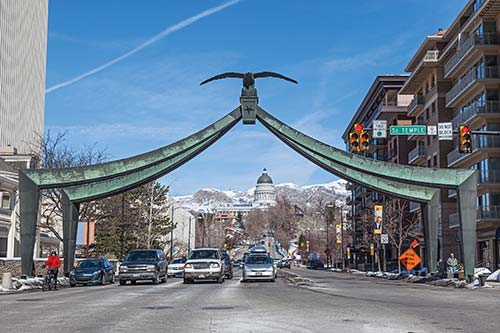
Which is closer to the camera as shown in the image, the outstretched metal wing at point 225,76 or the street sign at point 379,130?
the street sign at point 379,130

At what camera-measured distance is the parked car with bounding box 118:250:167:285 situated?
33500 mm

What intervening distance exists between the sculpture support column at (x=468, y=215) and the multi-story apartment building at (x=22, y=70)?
5607 cm

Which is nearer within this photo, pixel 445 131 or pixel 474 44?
pixel 445 131

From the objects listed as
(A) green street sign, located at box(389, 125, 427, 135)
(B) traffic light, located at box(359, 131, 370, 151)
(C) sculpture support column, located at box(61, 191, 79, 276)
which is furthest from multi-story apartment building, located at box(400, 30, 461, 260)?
(C) sculpture support column, located at box(61, 191, 79, 276)

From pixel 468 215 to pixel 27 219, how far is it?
72.6 feet

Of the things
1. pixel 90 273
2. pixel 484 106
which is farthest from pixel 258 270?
pixel 484 106

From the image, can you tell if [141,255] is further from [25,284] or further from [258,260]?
[258,260]

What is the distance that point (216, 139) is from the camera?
37.1 meters

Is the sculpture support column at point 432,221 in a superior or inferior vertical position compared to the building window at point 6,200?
inferior

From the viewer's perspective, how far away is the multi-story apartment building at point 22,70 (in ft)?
311

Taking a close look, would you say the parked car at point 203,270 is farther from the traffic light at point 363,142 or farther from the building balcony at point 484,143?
the building balcony at point 484,143

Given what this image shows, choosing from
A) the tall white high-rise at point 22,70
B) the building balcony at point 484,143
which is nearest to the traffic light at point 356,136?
the building balcony at point 484,143

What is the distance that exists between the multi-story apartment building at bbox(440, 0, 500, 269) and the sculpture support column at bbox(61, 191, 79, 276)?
31.7 metres

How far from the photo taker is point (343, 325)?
1284 cm
